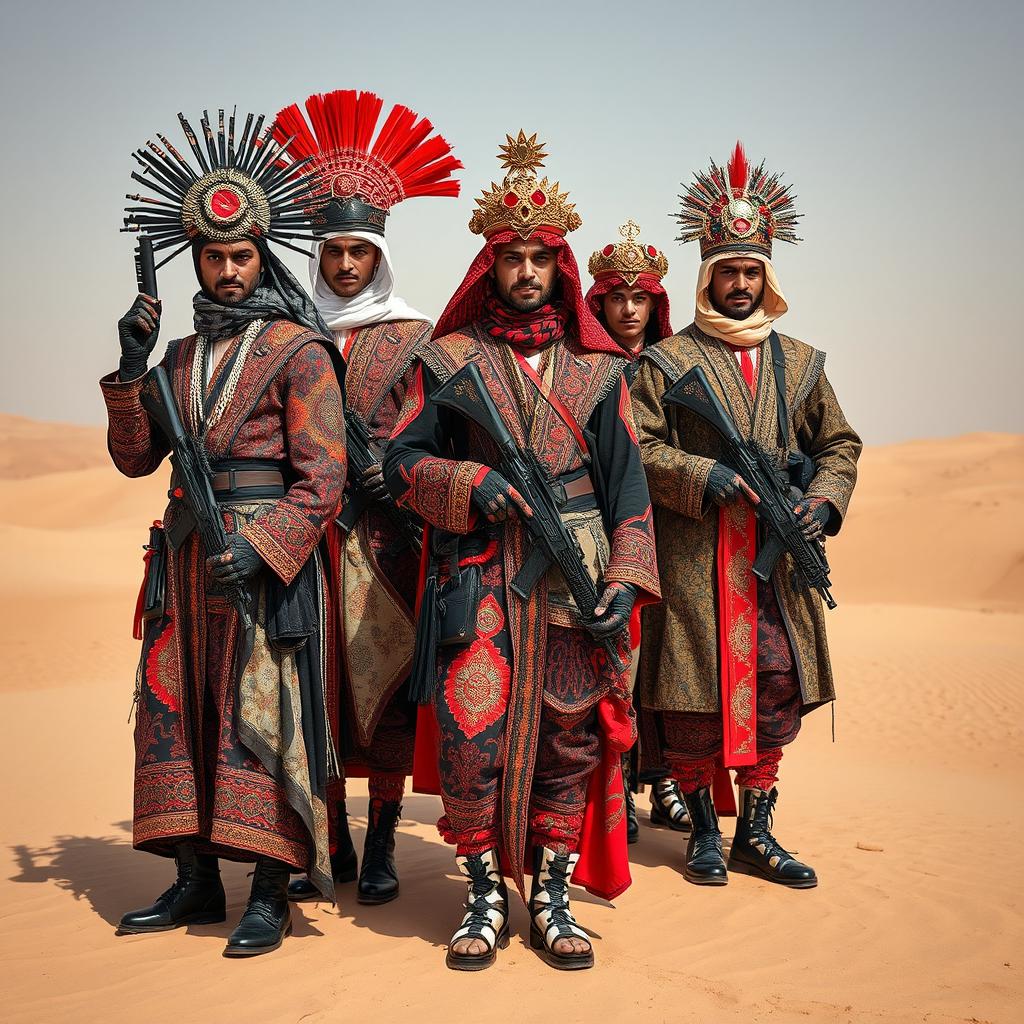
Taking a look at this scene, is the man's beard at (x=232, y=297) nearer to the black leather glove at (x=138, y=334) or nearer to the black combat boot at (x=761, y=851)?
the black leather glove at (x=138, y=334)

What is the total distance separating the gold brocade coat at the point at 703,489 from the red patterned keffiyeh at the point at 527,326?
1.09 meters

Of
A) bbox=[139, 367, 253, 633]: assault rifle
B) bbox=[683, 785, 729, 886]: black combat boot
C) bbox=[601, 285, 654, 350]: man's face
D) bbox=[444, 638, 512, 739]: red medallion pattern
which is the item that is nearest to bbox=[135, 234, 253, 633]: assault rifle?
bbox=[139, 367, 253, 633]: assault rifle

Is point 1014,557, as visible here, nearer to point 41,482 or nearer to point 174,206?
point 174,206

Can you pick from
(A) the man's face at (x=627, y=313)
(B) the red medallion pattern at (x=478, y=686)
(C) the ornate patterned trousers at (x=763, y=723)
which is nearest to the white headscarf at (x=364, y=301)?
(A) the man's face at (x=627, y=313)

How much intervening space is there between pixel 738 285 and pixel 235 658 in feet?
9.89

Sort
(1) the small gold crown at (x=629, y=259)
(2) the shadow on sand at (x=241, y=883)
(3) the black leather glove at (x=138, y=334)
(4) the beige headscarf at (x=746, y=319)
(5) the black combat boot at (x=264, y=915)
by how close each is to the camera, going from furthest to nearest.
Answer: (1) the small gold crown at (x=629, y=259) < (4) the beige headscarf at (x=746, y=319) < (2) the shadow on sand at (x=241, y=883) < (3) the black leather glove at (x=138, y=334) < (5) the black combat boot at (x=264, y=915)

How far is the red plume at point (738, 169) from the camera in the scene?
226 inches

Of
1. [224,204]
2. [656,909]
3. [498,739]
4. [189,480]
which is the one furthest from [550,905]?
[224,204]

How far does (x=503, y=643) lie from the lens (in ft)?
13.7

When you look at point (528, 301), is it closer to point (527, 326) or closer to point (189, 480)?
point (527, 326)

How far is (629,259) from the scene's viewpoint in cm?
660

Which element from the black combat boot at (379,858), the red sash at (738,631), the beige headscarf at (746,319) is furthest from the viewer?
the beige headscarf at (746,319)

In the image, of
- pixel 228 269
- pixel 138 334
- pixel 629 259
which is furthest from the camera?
pixel 629 259

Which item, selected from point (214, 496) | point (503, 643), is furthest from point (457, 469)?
point (214, 496)
